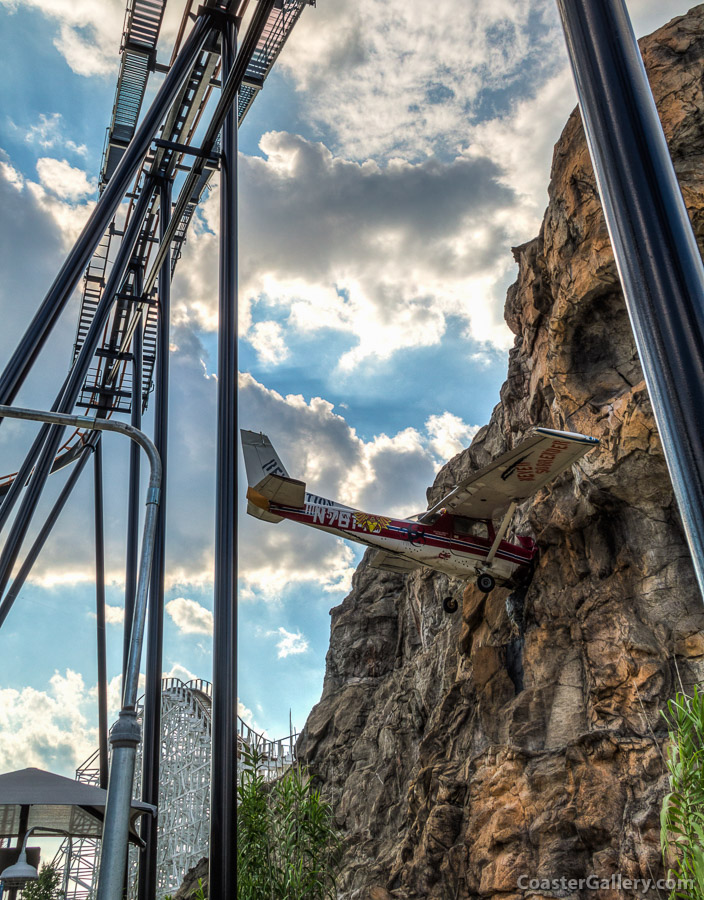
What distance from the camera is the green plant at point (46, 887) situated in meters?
39.1

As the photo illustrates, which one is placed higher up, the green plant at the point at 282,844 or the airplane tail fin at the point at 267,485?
the airplane tail fin at the point at 267,485

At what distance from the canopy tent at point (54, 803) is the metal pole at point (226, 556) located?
1111 millimetres

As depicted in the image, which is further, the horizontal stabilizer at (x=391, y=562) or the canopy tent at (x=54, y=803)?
the horizontal stabilizer at (x=391, y=562)

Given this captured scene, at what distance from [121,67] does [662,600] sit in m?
16.3

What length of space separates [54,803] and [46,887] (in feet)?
135

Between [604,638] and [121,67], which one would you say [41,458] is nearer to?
[121,67]

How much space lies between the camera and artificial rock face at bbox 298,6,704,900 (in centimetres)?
1215

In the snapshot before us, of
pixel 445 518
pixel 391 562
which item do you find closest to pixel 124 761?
pixel 445 518

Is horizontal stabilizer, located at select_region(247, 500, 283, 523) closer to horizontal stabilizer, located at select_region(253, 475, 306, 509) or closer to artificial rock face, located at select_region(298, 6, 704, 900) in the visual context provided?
horizontal stabilizer, located at select_region(253, 475, 306, 509)

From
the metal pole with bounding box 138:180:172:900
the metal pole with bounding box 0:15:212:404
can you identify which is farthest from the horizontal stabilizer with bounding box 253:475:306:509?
the metal pole with bounding box 0:15:212:404

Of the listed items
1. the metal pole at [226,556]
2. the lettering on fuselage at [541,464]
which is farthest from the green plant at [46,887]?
the metal pole at [226,556]

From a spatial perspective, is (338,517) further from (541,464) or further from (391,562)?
(541,464)

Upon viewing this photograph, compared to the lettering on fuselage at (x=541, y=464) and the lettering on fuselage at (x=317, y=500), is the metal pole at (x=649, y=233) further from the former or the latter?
the lettering on fuselage at (x=317, y=500)

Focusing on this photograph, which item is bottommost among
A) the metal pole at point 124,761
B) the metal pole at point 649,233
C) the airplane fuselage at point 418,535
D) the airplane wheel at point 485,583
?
the metal pole at point 124,761
